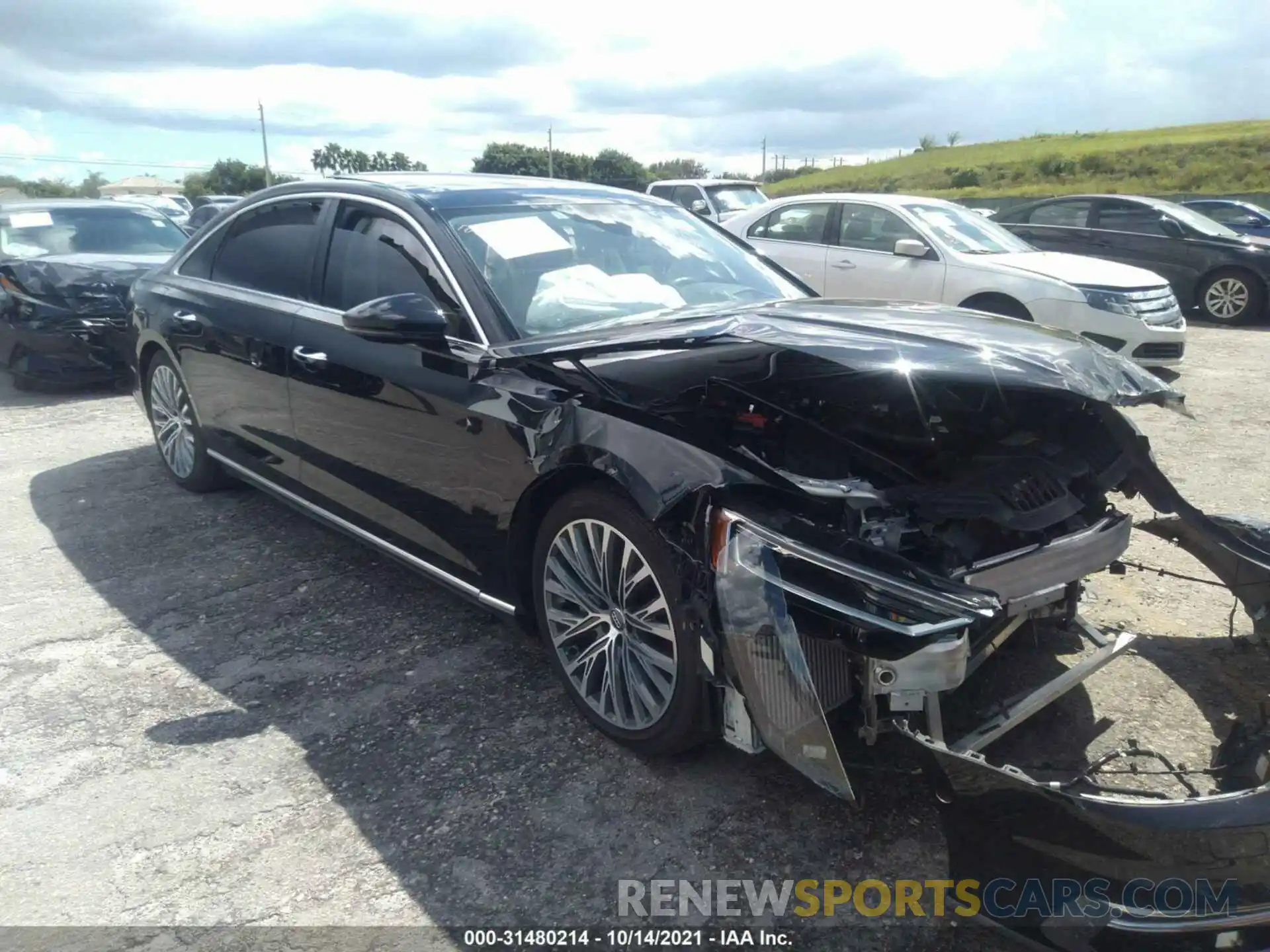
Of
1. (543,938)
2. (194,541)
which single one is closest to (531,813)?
(543,938)

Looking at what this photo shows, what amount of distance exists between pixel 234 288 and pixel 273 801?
2702 millimetres

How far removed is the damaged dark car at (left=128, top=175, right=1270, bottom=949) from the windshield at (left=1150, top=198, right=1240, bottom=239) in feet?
33.6

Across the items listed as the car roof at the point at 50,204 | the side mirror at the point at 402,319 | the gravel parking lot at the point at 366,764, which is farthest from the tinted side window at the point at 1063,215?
the side mirror at the point at 402,319

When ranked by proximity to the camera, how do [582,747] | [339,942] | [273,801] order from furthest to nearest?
[582,747] < [273,801] < [339,942]

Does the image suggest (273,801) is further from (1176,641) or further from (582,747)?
(1176,641)

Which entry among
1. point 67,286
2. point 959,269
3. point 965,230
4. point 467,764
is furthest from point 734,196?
point 467,764

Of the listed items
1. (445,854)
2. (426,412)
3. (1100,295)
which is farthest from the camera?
(1100,295)

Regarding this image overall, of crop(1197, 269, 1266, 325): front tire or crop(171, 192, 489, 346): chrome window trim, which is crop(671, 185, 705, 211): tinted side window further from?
crop(171, 192, 489, 346): chrome window trim

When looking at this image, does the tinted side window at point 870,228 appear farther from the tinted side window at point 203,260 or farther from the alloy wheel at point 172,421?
the alloy wheel at point 172,421

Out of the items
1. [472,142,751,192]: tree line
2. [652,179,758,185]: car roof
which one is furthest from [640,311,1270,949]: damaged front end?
[472,142,751,192]: tree line

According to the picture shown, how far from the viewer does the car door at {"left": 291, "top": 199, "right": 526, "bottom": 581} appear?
3133mm

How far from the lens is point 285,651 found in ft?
11.9

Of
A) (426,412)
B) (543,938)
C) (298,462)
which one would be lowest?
(543,938)

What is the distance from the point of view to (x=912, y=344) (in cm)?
255
